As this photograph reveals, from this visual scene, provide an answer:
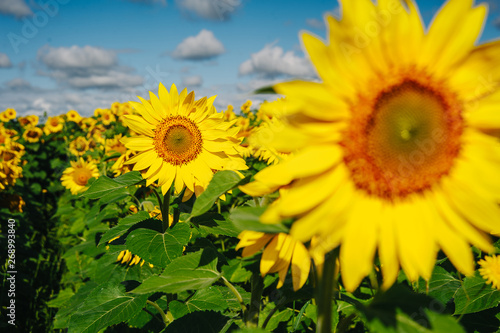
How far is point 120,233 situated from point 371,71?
Result: 2050 millimetres

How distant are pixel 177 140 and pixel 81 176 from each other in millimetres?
4691

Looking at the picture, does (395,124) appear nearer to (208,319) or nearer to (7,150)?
(208,319)

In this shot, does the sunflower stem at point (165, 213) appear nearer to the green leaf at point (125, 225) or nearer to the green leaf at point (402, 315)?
the green leaf at point (125, 225)

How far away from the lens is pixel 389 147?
3.53ft

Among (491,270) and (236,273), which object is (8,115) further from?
(491,270)

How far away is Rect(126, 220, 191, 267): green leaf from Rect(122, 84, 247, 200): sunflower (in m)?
0.36

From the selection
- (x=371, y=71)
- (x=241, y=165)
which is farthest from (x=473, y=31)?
(x=241, y=165)

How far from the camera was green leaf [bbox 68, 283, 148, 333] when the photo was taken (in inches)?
85.5

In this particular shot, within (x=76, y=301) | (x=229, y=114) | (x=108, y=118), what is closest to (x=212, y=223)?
(x=76, y=301)

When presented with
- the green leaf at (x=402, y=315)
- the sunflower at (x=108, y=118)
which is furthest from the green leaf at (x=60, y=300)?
the sunflower at (x=108, y=118)

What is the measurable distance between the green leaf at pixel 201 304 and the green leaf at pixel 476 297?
1.42m

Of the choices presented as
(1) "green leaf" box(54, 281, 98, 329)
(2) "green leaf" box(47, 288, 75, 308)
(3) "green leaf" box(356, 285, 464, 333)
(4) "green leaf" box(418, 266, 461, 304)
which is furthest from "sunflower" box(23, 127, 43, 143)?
(3) "green leaf" box(356, 285, 464, 333)

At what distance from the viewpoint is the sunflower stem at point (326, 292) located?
102 centimetres

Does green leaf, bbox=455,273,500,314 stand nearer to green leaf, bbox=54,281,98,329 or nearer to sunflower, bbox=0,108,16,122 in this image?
green leaf, bbox=54,281,98,329
